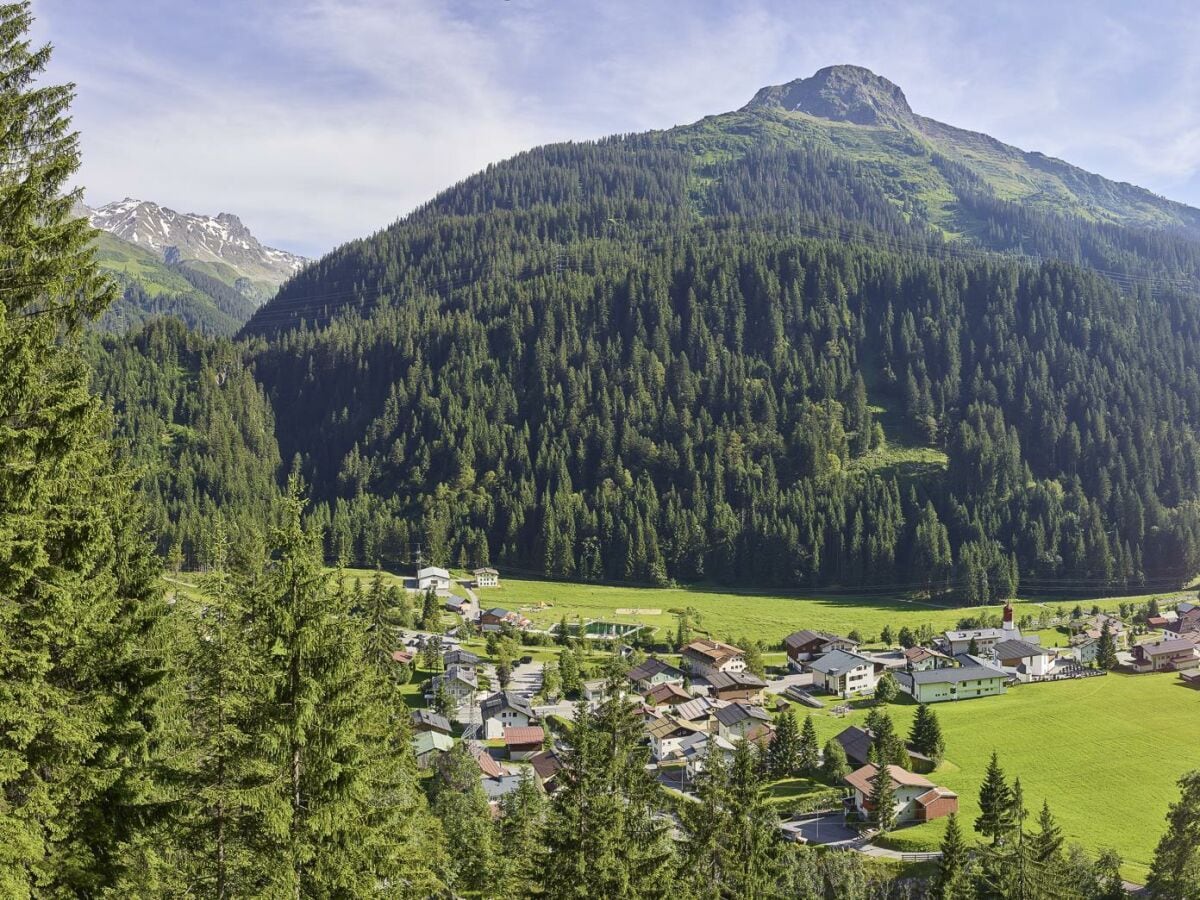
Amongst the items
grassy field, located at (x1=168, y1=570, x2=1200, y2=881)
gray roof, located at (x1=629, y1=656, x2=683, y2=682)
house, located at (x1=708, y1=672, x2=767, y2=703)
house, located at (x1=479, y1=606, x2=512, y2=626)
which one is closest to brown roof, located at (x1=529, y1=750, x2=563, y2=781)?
grassy field, located at (x1=168, y1=570, x2=1200, y2=881)

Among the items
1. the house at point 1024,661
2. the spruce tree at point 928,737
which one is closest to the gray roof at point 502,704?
the spruce tree at point 928,737

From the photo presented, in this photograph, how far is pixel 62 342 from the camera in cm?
1658

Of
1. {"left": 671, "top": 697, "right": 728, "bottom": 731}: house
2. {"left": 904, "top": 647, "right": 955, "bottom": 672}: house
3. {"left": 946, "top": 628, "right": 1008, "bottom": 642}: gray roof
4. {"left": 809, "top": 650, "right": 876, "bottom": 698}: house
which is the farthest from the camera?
{"left": 946, "top": 628, "right": 1008, "bottom": 642}: gray roof

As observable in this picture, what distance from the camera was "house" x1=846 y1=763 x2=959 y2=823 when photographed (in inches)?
2053

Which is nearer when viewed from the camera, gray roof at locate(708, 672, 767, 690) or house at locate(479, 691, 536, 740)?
house at locate(479, 691, 536, 740)

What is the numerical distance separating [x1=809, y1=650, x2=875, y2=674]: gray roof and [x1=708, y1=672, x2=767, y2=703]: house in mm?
6973

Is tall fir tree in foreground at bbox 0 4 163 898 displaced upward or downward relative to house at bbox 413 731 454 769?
upward

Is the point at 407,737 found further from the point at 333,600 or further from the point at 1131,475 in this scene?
the point at 1131,475

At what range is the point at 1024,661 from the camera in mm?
88188

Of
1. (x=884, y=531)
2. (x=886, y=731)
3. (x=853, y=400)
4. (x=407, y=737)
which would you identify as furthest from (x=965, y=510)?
(x=407, y=737)

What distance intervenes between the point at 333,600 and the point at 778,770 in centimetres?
5320

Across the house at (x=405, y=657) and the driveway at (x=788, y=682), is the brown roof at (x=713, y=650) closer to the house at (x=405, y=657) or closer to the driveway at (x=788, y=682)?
the driveway at (x=788, y=682)

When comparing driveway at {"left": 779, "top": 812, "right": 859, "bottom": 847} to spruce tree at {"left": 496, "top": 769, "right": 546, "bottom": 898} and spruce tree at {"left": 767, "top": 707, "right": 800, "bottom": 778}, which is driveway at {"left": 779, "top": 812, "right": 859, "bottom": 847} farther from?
spruce tree at {"left": 496, "top": 769, "right": 546, "bottom": 898}

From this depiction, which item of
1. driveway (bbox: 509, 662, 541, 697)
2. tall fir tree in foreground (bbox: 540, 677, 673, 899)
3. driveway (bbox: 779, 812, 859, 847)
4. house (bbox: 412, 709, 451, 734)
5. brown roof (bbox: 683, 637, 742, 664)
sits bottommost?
driveway (bbox: 779, 812, 859, 847)
